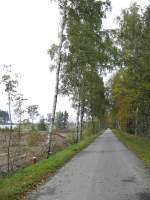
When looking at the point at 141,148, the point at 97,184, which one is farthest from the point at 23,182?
the point at 141,148

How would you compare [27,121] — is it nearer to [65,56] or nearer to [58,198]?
[58,198]

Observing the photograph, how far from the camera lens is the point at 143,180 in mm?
12773

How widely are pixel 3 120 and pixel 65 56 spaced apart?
38.6 ft

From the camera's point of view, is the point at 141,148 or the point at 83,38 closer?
the point at 83,38

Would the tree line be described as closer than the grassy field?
No

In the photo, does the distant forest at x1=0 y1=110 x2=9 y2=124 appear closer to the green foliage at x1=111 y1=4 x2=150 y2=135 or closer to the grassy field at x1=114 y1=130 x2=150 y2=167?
the grassy field at x1=114 y1=130 x2=150 y2=167

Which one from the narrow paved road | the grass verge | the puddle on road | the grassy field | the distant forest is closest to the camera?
the narrow paved road

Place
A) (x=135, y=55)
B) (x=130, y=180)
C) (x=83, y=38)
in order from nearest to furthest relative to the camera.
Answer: (x=130, y=180) → (x=83, y=38) → (x=135, y=55)

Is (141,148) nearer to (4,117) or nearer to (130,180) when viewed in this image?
(4,117)

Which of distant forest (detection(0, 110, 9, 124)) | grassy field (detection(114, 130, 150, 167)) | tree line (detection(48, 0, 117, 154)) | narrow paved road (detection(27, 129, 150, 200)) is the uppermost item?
tree line (detection(48, 0, 117, 154))

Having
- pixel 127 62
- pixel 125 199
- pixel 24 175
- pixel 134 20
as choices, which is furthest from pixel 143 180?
pixel 134 20

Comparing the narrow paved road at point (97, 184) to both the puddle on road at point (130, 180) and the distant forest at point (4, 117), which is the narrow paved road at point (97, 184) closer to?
the puddle on road at point (130, 180)

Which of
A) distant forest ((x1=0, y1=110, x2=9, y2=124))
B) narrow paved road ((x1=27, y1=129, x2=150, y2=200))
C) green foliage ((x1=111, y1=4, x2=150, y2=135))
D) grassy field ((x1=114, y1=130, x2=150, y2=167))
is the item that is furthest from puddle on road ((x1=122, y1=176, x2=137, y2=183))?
green foliage ((x1=111, y1=4, x2=150, y2=135))

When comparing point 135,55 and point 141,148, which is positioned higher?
point 135,55
